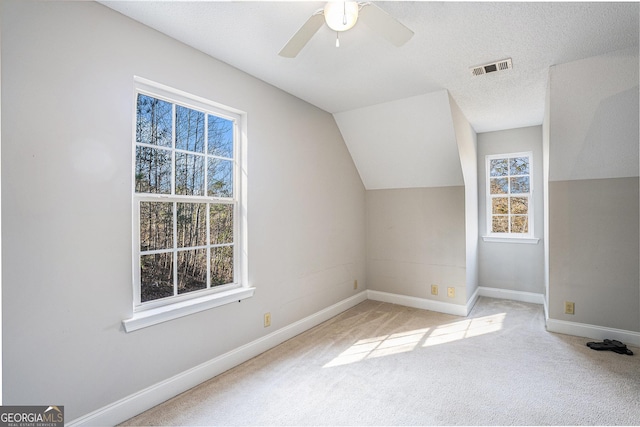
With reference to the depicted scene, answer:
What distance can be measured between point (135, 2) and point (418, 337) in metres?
3.56

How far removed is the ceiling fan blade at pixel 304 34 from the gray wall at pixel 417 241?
2868 millimetres

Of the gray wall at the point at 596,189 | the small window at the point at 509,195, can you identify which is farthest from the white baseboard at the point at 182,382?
the small window at the point at 509,195

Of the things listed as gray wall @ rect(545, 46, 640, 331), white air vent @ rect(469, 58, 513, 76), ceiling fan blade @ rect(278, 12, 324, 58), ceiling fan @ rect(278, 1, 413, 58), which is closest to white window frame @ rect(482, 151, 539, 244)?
gray wall @ rect(545, 46, 640, 331)

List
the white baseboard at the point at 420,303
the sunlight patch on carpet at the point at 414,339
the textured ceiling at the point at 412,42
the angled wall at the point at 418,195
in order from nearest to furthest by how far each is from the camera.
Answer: the textured ceiling at the point at 412,42 → the sunlight patch on carpet at the point at 414,339 → the angled wall at the point at 418,195 → the white baseboard at the point at 420,303

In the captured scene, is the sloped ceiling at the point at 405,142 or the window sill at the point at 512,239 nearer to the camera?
the sloped ceiling at the point at 405,142

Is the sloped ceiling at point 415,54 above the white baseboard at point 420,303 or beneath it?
above

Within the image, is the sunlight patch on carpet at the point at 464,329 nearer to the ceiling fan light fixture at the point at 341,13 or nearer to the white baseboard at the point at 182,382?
the white baseboard at the point at 182,382

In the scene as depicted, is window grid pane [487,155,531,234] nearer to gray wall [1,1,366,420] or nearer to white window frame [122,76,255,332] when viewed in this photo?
white window frame [122,76,255,332]

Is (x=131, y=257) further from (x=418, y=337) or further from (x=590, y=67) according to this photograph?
(x=590, y=67)

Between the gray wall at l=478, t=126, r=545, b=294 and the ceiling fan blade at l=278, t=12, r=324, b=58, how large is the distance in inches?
154

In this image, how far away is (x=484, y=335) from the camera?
318 cm

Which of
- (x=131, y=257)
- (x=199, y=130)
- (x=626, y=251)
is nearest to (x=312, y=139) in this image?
(x=199, y=130)

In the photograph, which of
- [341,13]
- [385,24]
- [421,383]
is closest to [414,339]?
[421,383]

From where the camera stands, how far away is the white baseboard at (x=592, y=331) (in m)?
2.80
